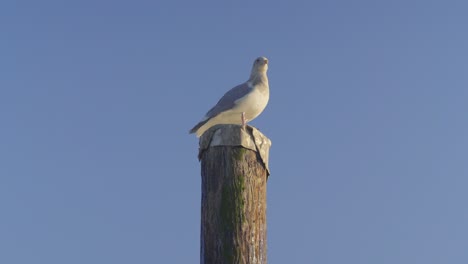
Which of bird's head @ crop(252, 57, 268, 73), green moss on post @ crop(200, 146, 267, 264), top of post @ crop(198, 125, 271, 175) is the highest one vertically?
bird's head @ crop(252, 57, 268, 73)

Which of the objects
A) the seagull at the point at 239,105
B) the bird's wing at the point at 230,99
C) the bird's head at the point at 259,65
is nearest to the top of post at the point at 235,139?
the seagull at the point at 239,105

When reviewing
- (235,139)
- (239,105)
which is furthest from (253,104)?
(235,139)

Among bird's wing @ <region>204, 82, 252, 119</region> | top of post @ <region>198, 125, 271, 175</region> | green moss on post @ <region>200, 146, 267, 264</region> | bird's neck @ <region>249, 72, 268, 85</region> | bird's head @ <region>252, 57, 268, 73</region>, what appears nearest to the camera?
green moss on post @ <region>200, 146, 267, 264</region>

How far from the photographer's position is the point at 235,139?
5969mm

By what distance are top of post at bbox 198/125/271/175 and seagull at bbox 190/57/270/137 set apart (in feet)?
12.6

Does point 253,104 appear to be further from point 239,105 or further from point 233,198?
point 233,198

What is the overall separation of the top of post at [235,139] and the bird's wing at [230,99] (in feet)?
14.0

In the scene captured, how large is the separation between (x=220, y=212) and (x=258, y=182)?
0.42 meters

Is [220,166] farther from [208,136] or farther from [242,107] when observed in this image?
[242,107]

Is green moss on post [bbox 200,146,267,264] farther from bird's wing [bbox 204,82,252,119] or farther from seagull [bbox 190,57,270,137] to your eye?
bird's wing [bbox 204,82,252,119]

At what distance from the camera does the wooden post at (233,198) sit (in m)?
5.59

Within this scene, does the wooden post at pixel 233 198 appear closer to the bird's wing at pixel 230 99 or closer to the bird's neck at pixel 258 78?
the bird's wing at pixel 230 99

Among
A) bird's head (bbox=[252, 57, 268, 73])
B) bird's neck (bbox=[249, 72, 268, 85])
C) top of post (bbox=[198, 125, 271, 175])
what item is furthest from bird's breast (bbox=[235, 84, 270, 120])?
top of post (bbox=[198, 125, 271, 175])

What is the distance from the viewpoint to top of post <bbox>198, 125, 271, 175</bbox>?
5969 mm
